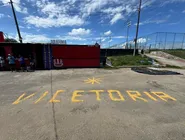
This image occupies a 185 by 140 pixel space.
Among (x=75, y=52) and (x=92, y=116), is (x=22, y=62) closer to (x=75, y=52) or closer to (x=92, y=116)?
(x=75, y=52)

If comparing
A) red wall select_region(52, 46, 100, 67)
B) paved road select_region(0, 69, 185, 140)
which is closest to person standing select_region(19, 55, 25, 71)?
red wall select_region(52, 46, 100, 67)

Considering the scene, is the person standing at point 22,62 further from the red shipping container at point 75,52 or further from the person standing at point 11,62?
the red shipping container at point 75,52

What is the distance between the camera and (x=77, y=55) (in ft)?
43.2

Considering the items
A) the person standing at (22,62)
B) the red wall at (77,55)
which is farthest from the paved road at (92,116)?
the red wall at (77,55)

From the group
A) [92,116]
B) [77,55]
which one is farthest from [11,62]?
[92,116]

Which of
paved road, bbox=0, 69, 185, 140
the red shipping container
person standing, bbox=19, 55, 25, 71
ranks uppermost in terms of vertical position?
the red shipping container

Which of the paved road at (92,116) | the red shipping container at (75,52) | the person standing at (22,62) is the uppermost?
the red shipping container at (75,52)

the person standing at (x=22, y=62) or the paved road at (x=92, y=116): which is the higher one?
the person standing at (x=22, y=62)

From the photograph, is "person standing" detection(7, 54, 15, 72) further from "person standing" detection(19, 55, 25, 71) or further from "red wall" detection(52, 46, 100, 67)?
"red wall" detection(52, 46, 100, 67)

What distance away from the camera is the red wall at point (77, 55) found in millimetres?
12844

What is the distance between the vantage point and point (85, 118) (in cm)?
345

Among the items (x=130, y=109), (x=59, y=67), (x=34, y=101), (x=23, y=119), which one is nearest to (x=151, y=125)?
Result: (x=130, y=109)

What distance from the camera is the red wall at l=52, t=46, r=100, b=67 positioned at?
12844 mm

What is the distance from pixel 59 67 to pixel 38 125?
33.8ft
